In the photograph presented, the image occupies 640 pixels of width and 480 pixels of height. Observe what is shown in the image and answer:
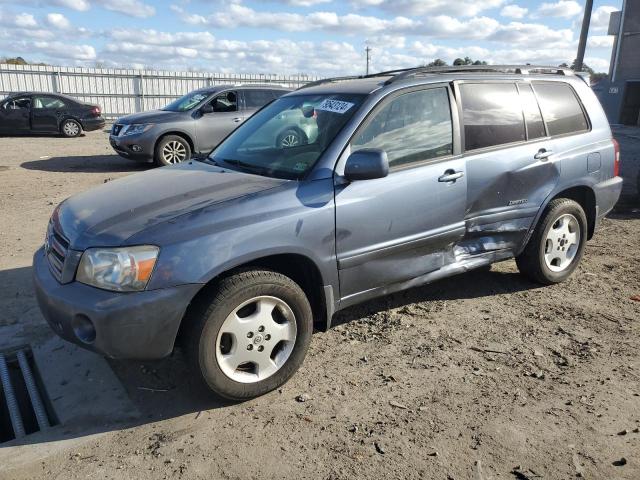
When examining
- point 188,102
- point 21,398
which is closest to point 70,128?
point 188,102

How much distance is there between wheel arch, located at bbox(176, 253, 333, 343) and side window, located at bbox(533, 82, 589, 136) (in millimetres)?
2627

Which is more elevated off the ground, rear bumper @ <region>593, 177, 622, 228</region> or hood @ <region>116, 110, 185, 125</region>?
hood @ <region>116, 110, 185, 125</region>

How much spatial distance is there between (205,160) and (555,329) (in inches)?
118

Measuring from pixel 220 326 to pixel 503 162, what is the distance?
2.61 metres

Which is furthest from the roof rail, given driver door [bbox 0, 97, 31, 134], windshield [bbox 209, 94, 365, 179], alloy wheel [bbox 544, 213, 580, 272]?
driver door [bbox 0, 97, 31, 134]

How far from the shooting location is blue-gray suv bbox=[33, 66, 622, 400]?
2.97 metres

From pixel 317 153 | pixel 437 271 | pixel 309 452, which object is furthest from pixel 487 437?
pixel 317 153

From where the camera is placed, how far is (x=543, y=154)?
462 cm

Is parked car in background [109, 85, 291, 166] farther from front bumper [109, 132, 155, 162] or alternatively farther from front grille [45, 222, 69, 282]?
front grille [45, 222, 69, 282]

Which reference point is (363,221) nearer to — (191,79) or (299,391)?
(299,391)

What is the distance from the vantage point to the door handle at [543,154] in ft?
15.0

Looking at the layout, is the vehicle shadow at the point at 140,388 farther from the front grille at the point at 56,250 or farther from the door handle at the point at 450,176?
the door handle at the point at 450,176

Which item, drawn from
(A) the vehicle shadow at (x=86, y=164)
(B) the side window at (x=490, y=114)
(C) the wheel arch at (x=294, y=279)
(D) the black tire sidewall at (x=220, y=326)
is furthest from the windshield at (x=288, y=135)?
(A) the vehicle shadow at (x=86, y=164)

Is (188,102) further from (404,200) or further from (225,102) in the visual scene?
(404,200)
